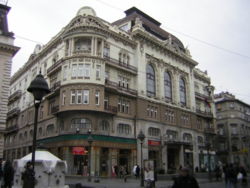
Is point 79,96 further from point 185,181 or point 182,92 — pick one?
point 185,181

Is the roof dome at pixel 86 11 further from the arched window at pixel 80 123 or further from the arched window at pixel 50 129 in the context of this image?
the arched window at pixel 50 129

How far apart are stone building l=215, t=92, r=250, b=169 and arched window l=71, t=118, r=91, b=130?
40.6 m

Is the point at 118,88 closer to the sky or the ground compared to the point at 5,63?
closer to the ground

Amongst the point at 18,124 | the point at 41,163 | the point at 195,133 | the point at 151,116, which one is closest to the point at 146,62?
the point at 151,116

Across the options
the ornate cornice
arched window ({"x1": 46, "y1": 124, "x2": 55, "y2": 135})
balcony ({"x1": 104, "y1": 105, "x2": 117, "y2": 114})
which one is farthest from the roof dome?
arched window ({"x1": 46, "y1": 124, "x2": 55, "y2": 135})

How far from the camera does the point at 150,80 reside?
43.2m

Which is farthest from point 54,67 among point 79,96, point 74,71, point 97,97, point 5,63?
point 5,63

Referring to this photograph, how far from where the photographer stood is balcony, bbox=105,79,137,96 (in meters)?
36.1

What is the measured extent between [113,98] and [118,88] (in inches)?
60.9

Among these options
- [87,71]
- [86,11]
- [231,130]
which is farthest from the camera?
[231,130]

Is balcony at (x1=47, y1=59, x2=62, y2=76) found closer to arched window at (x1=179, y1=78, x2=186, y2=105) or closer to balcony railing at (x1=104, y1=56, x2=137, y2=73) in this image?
balcony railing at (x1=104, y1=56, x2=137, y2=73)

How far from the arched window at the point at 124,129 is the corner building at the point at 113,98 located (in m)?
0.13

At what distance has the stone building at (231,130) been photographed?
215 feet

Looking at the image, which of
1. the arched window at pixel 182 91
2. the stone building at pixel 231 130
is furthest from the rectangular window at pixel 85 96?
the stone building at pixel 231 130
